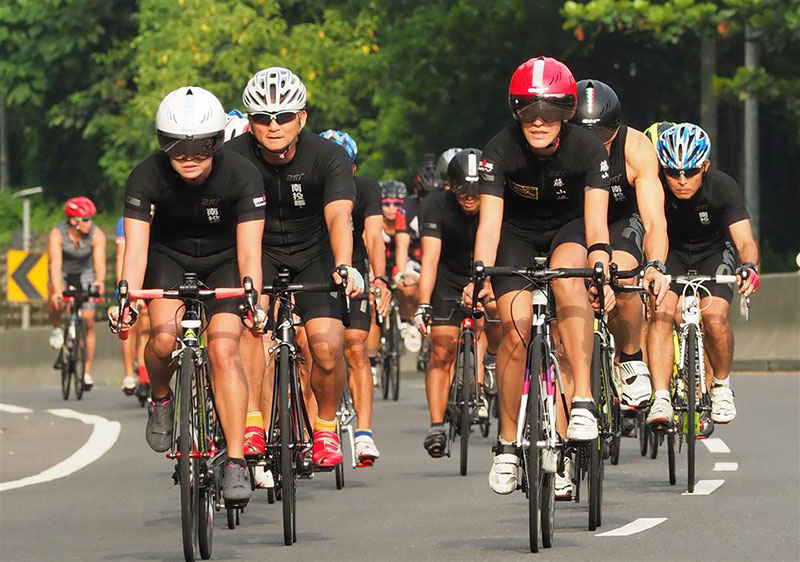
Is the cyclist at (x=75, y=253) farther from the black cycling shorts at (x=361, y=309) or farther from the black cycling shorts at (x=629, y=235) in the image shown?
the black cycling shorts at (x=629, y=235)

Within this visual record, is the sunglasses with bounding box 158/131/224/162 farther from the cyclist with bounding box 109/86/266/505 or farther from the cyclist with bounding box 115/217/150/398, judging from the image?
the cyclist with bounding box 115/217/150/398

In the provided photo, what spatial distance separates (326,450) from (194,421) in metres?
1.55

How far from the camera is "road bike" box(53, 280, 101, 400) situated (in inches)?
936

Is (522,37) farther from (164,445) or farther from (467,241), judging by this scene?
(164,445)

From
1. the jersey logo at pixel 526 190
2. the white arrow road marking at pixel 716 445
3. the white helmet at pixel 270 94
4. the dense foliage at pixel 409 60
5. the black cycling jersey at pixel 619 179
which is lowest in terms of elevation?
the white arrow road marking at pixel 716 445

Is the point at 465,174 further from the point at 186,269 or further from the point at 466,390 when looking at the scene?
the point at 186,269

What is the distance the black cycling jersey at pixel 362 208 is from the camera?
590 inches

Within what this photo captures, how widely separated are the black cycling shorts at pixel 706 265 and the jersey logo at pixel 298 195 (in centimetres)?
315

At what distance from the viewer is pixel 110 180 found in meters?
65.6

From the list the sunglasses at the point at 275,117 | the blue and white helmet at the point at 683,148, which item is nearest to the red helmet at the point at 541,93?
the sunglasses at the point at 275,117

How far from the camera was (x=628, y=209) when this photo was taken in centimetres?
1327

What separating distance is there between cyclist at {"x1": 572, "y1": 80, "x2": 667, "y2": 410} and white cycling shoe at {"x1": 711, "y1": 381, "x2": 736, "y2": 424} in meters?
1.06

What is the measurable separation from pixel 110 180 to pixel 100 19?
4503mm

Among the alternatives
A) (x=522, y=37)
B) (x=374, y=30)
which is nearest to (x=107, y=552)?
(x=522, y=37)
